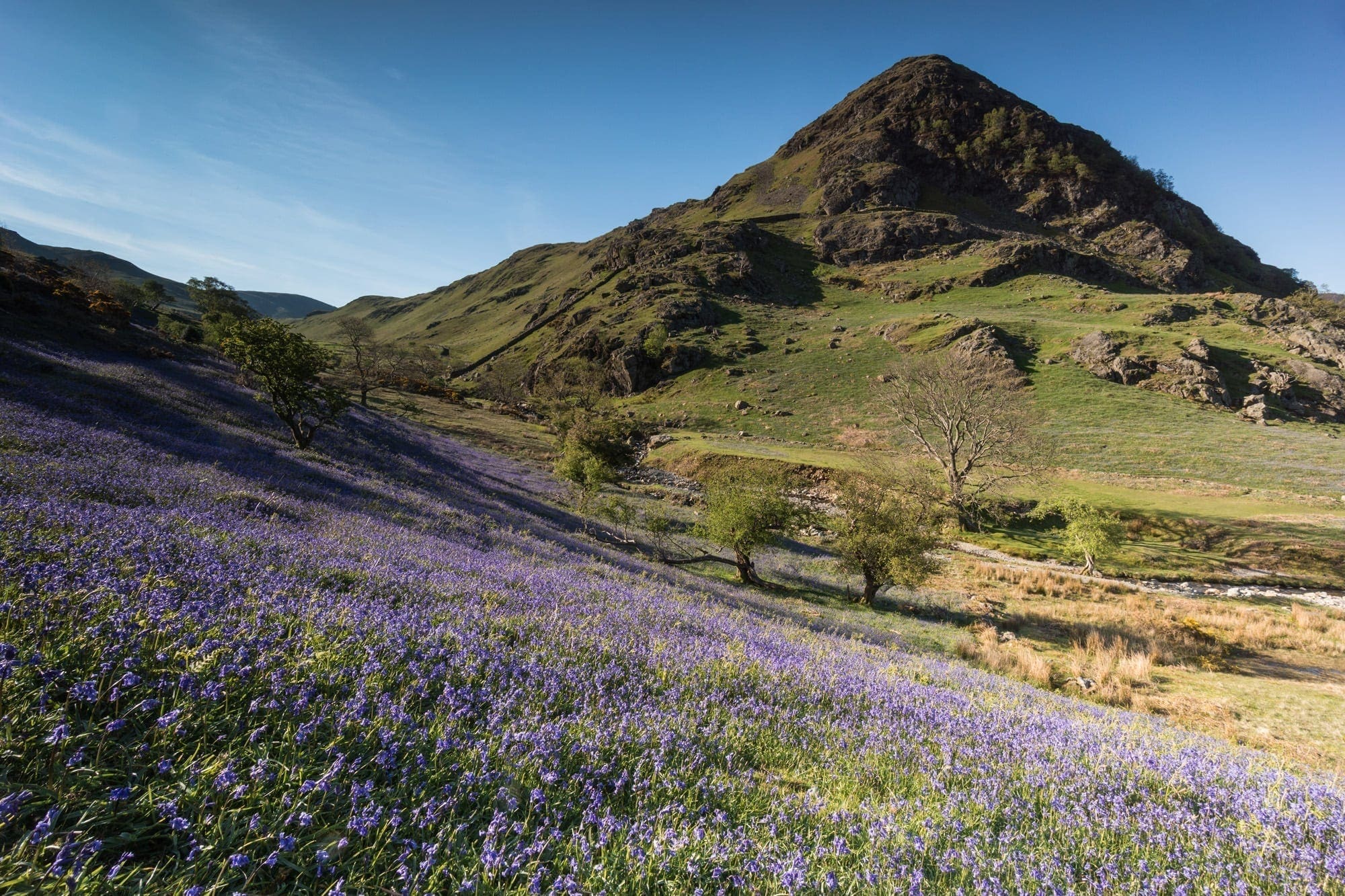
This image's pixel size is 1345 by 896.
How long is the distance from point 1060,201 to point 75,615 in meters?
262

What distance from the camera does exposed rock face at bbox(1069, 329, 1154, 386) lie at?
222 feet

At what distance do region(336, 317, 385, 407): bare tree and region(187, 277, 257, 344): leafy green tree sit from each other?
1249 centimetres

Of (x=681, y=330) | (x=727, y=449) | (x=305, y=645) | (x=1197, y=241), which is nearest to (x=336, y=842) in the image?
(x=305, y=645)

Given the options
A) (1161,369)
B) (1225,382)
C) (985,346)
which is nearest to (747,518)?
(985,346)

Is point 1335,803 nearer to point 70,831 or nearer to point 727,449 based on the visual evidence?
point 70,831

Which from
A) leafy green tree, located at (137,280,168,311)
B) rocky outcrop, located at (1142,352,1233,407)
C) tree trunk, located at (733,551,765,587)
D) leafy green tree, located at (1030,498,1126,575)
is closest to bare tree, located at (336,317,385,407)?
leafy green tree, located at (137,280,168,311)

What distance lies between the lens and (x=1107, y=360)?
70.1 metres

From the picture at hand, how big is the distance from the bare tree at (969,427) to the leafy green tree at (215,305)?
74.1 meters

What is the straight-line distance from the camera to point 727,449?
5300 centimetres

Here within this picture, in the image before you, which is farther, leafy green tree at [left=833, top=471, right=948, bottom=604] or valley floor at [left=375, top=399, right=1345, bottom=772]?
leafy green tree at [left=833, top=471, right=948, bottom=604]

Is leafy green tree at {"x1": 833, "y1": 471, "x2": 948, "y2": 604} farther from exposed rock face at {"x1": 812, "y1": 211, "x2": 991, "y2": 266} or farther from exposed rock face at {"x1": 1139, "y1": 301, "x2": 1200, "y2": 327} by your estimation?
exposed rock face at {"x1": 812, "y1": 211, "x2": 991, "y2": 266}

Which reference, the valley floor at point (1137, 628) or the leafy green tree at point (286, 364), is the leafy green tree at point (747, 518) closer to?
the valley floor at point (1137, 628)

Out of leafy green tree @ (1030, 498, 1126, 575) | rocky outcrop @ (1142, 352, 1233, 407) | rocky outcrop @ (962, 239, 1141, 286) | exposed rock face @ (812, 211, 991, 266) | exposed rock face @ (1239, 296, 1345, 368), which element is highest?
exposed rock face @ (812, 211, 991, 266)

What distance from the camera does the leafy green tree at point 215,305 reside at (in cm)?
6400
